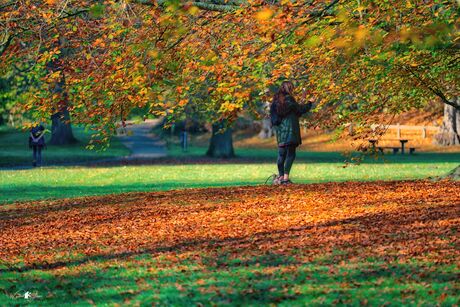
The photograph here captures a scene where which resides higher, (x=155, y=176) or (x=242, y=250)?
(x=155, y=176)

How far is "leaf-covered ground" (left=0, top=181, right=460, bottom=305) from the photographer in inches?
336

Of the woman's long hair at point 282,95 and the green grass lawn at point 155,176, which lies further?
the green grass lawn at point 155,176

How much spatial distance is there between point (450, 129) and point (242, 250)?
4072 cm

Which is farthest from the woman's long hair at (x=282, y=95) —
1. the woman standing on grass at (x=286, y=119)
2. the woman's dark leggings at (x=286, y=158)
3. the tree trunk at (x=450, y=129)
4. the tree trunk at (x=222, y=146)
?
the tree trunk at (x=450, y=129)

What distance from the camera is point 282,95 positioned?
18.6 metres

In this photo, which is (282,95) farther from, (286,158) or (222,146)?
(222,146)

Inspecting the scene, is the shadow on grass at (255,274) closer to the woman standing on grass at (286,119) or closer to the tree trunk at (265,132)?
the woman standing on grass at (286,119)

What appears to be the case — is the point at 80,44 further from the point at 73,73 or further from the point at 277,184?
the point at 277,184

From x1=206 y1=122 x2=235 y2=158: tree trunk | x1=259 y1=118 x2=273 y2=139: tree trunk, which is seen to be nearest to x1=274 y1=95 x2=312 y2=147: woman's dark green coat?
x1=206 y1=122 x2=235 y2=158: tree trunk

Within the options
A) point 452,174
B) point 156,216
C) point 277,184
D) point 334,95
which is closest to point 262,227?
point 156,216

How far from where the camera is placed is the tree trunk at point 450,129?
163 feet

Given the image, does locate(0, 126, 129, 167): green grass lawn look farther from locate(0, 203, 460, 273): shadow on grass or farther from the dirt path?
locate(0, 203, 460, 273): shadow on grass

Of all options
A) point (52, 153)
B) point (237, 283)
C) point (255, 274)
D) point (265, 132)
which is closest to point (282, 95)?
point (255, 274)

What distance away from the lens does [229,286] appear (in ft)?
28.6
